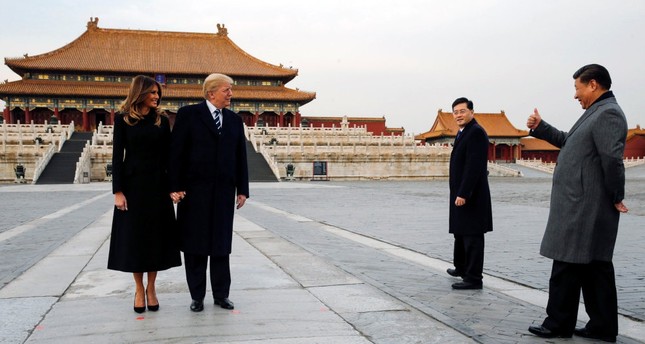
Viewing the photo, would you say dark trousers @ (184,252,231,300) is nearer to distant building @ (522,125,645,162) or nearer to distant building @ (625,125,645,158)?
distant building @ (522,125,645,162)

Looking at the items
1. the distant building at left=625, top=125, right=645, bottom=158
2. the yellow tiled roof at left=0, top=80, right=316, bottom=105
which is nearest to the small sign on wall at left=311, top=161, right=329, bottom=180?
the yellow tiled roof at left=0, top=80, right=316, bottom=105

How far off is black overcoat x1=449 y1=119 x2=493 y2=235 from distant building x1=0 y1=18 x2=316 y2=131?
41.9m

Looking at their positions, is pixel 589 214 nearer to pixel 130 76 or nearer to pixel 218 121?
pixel 218 121

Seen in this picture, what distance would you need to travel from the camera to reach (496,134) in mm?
57781

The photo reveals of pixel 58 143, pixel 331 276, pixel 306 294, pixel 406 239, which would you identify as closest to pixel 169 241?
pixel 306 294

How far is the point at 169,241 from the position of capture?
156 inches

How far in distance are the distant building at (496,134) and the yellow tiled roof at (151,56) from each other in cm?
1856

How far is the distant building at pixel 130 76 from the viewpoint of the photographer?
151 ft

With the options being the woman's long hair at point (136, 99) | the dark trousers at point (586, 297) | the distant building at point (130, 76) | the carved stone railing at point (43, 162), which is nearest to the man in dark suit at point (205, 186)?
the woman's long hair at point (136, 99)

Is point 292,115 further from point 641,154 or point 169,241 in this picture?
point 169,241

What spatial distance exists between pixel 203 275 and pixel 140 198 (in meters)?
0.72

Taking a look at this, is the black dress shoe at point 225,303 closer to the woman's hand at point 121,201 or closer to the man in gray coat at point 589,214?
the woman's hand at point 121,201

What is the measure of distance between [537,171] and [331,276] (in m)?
40.2

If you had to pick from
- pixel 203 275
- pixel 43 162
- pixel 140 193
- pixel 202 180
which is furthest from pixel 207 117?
pixel 43 162
